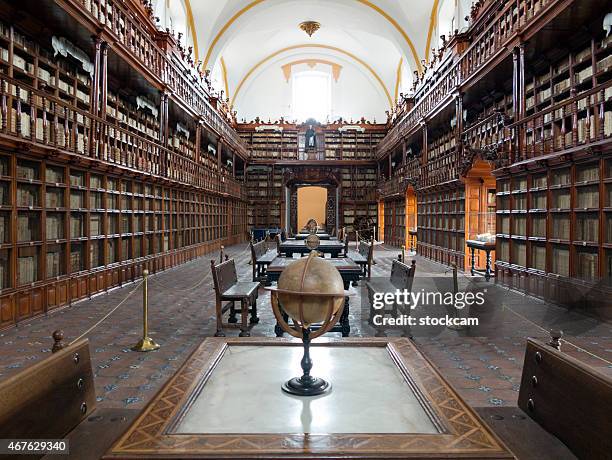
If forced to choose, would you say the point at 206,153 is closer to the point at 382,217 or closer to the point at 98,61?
the point at 382,217

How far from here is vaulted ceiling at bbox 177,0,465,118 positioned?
1859 centimetres

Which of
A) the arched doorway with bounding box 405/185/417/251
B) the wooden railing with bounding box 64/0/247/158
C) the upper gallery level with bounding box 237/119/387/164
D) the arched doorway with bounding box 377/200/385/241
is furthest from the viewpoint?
the upper gallery level with bounding box 237/119/387/164

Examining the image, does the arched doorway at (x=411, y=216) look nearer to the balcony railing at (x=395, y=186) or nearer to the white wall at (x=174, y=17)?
the balcony railing at (x=395, y=186)

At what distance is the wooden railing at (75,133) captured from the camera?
18.5 feet

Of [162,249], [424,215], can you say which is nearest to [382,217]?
[424,215]

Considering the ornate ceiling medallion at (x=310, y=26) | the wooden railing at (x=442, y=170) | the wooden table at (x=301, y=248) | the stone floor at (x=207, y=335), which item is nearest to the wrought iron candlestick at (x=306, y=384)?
the stone floor at (x=207, y=335)

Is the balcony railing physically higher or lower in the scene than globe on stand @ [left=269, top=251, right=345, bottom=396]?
higher

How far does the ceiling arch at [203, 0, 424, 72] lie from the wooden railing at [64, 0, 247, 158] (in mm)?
3790

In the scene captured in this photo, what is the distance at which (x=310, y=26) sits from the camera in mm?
23172

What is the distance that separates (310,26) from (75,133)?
1898 cm

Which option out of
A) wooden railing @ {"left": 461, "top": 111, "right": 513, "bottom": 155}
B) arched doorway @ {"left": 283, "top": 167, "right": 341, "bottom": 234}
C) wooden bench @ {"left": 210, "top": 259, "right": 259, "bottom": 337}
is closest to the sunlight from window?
arched doorway @ {"left": 283, "top": 167, "right": 341, "bottom": 234}

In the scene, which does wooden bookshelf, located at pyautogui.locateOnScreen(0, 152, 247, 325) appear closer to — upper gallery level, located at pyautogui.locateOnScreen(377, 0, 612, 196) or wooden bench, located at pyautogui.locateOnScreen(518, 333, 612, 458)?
wooden bench, located at pyautogui.locateOnScreen(518, 333, 612, 458)

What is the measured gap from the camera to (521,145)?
26.0 ft

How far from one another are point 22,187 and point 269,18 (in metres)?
18.8
